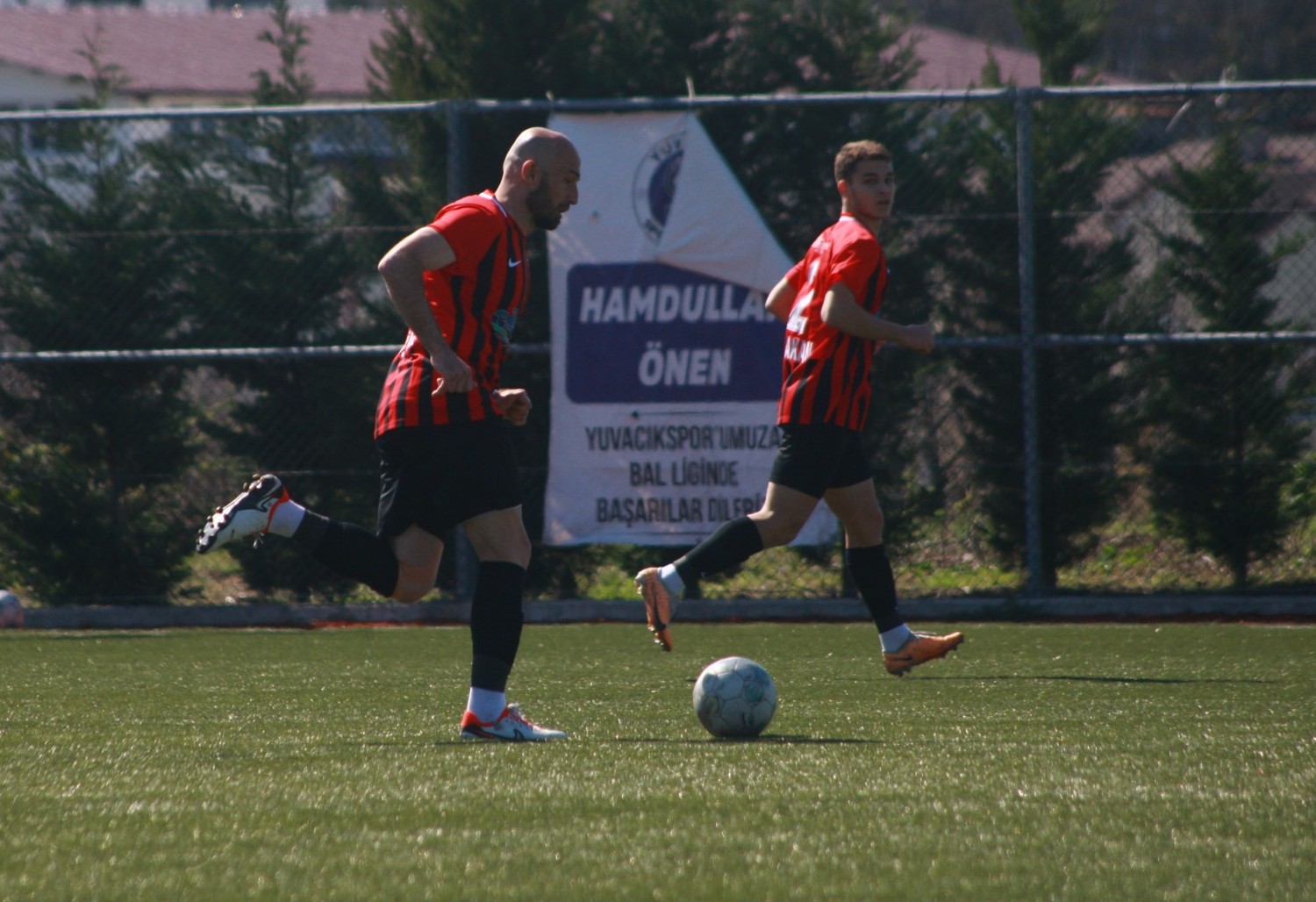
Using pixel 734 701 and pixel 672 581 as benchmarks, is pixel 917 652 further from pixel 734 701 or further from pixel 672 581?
pixel 734 701

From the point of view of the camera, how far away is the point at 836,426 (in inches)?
246

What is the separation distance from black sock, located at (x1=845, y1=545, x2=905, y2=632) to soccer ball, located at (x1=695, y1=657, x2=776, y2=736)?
156 centimetres

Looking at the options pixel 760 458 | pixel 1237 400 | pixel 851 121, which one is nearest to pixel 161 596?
pixel 760 458

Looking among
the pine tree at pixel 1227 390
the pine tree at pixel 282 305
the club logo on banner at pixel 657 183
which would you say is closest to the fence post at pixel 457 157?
the pine tree at pixel 282 305

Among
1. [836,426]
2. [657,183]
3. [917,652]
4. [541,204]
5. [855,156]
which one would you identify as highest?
[657,183]

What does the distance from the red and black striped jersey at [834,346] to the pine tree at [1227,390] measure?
3.45 m

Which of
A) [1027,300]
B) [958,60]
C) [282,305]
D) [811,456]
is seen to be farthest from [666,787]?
[958,60]

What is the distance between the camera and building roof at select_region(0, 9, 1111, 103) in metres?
36.1

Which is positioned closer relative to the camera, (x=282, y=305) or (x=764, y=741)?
(x=764, y=741)

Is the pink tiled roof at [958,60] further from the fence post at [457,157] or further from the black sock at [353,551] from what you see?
the black sock at [353,551]

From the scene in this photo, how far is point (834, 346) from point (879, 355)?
10.1ft

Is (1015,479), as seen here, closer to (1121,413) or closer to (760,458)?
(1121,413)

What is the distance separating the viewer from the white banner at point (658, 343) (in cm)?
904

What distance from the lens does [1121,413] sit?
9.27 meters
